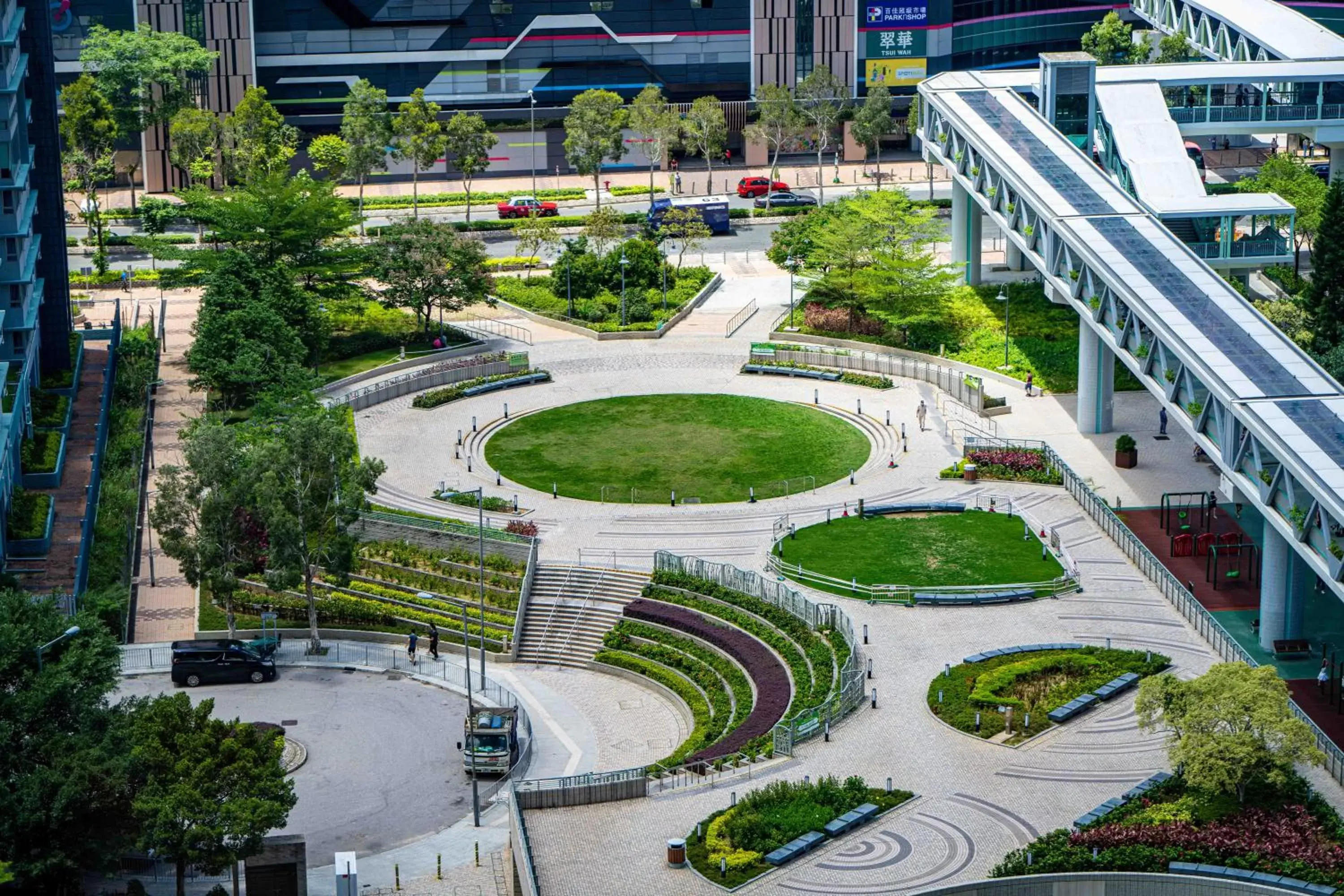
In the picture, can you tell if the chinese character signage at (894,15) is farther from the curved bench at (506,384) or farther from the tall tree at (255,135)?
the curved bench at (506,384)

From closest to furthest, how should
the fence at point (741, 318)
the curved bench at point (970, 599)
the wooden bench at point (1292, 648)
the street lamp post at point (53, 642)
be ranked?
the street lamp post at point (53, 642) → the wooden bench at point (1292, 648) → the curved bench at point (970, 599) → the fence at point (741, 318)

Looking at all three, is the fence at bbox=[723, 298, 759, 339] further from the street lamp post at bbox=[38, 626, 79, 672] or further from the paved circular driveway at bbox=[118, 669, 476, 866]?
the street lamp post at bbox=[38, 626, 79, 672]

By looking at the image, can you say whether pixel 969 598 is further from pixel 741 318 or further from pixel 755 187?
pixel 755 187

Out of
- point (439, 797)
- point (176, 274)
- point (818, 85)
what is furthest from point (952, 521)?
point (818, 85)


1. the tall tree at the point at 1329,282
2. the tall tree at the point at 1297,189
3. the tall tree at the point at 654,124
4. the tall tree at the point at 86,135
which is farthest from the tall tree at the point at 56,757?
the tall tree at the point at 654,124

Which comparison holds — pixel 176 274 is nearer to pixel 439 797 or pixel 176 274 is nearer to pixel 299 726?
pixel 299 726

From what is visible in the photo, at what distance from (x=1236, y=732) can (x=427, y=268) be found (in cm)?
6485

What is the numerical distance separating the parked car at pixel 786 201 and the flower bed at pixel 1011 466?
61.7 metres

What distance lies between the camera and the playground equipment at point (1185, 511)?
85250 millimetres

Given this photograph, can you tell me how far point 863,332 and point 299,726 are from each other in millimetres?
50981

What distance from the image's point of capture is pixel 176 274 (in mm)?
114188

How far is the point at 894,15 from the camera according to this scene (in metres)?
168

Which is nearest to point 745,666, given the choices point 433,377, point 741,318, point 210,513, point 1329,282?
point 210,513

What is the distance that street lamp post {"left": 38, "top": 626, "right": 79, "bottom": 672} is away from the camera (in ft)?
200
